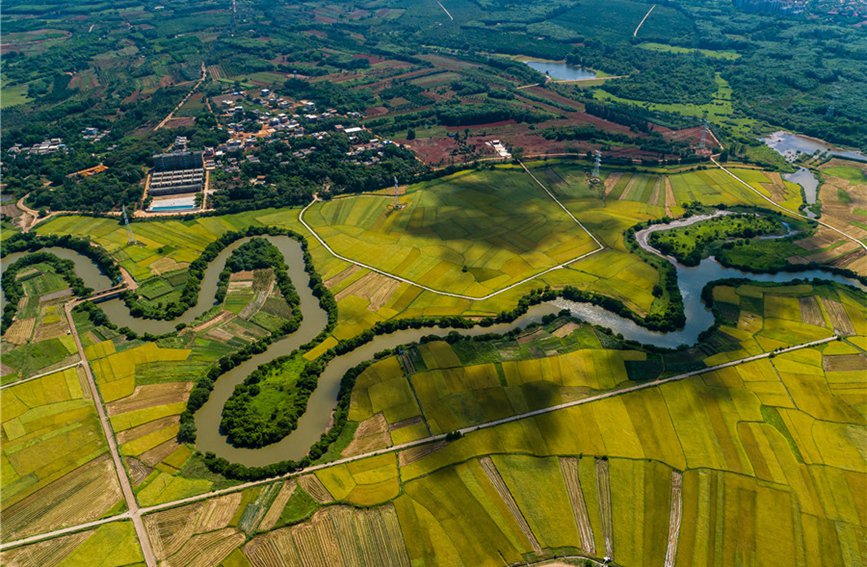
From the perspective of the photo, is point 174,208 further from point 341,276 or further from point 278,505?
point 278,505

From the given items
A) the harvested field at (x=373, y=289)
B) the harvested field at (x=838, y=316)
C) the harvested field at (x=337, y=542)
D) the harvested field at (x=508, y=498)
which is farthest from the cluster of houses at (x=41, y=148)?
the harvested field at (x=838, y=316)

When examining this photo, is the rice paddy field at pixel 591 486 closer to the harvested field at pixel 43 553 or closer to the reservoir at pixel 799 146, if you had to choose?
the harvested field at pixel 43 553

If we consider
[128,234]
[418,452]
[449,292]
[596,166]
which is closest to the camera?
[418,452]

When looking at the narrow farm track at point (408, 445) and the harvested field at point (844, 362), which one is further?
the harvested field at point (844, 362)

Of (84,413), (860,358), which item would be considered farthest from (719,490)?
(84,413)

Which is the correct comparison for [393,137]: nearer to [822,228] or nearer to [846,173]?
[822,228]

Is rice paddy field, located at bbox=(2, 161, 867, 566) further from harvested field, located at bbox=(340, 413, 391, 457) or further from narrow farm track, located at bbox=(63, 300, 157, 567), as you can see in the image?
narrow farm track, located at bbox=(63, 300, 157, 567)

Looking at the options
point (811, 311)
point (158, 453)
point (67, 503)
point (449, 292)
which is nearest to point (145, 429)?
point (158, 453)
